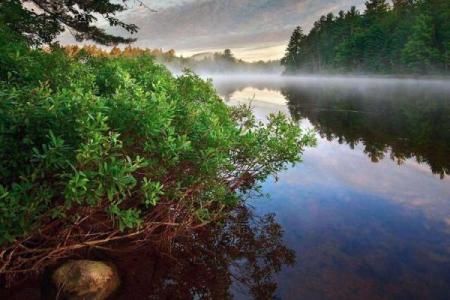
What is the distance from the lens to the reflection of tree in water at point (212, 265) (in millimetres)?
6703

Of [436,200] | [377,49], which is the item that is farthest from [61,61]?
[377,49]

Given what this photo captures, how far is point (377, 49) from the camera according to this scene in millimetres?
86875

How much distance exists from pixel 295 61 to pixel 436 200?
13761 cm

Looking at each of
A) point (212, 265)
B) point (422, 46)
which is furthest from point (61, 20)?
point (422, 46)

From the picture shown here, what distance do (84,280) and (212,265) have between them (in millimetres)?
2595

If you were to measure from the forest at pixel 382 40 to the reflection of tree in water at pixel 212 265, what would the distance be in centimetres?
7030

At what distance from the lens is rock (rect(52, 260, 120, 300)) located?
237 inches

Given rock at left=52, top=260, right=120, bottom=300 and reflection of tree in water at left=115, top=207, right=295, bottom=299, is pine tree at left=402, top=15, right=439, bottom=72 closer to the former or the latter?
reflection of tree in water at left=115, top=207, right=295, bottom=299

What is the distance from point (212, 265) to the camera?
300 inches

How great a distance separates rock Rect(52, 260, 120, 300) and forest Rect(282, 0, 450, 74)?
242 feet

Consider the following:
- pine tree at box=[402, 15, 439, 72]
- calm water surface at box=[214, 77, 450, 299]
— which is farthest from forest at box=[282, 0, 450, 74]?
calm water surface at box=[214, 77, 450, 299]

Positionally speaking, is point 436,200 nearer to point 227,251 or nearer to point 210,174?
point 227,251

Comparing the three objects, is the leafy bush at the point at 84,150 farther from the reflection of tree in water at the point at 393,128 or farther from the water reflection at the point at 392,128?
the reflection of tree in water at the point at 393,128

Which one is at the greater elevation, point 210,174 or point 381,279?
point 210,174
